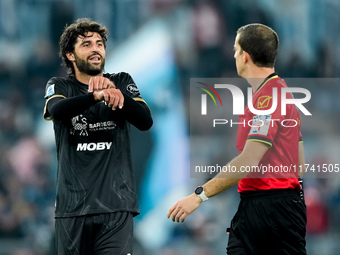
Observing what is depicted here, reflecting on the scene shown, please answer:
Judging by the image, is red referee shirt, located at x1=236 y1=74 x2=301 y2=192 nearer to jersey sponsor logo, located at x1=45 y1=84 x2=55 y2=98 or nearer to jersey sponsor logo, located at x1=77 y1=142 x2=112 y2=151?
jersey sponsor logo, located at x1=77 y1=142 x2=112 y2=151

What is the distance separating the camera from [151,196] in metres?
9.53

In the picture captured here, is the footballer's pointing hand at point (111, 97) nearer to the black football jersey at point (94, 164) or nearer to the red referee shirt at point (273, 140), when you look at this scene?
the black football jersey at point (94, 164)

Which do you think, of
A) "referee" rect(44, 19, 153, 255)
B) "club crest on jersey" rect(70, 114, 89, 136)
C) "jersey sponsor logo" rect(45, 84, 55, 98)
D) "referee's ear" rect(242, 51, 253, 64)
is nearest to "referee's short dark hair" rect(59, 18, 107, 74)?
"jersey sponsor logo" rect(45, 84, 55, 98)

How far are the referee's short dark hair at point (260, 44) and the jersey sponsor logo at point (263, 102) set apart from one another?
290mm

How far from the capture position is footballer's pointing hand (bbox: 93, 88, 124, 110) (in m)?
3.75

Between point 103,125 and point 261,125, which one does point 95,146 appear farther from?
point 261,125

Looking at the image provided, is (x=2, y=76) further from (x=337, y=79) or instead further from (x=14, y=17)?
(x=337, y=79)

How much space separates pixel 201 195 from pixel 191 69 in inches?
A: 254

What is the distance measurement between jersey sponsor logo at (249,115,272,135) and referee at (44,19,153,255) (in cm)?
75

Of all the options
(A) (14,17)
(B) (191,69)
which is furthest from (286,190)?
(A) (14,17)

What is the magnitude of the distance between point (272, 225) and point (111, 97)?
4.45ft

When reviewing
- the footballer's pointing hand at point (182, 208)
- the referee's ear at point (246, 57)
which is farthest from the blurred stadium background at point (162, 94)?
the footballer's pointing hand at point (182, 208)

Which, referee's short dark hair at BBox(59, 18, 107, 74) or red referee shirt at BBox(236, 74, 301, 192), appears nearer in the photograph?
red referee shirt at BBox(236, 74, 301, 192)

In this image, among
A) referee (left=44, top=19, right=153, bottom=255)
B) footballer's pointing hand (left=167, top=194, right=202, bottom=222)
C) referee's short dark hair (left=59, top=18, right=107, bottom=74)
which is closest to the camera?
footballer's pointing hand (left=167, top=194, right=202, bottom=222)
